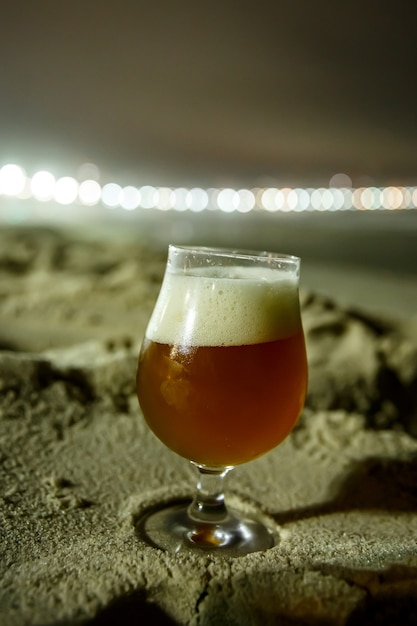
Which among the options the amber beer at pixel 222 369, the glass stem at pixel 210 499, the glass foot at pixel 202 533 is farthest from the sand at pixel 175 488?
the amber beer at pixel 222 369

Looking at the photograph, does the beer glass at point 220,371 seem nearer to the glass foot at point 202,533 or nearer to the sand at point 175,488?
the glass foot at point 202,533

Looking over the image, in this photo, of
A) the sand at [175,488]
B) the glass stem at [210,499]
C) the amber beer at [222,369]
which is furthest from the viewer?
the glass stem at [210,499]

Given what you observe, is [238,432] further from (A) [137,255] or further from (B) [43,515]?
(A) [137,255]

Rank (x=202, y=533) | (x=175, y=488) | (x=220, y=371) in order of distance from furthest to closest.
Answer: (x=175, y=488), (x=202, y=533), (x=220, y=371)

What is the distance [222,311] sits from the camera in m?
1.78

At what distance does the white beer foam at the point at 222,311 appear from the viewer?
5.78 feet

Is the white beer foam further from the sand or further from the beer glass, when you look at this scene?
the sand

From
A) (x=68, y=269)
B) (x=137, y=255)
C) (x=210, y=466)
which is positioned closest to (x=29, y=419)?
(x=210, y=466)

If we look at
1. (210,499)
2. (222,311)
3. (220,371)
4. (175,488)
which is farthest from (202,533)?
(222,311)

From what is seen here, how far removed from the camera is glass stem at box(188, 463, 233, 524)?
1.96 metres

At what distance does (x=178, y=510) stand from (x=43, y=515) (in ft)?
1.45

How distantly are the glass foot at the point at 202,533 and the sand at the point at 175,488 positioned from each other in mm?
48

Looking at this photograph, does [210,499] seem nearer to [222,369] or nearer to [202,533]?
[202,533]

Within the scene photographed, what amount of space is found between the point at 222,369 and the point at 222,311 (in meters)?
0.16
